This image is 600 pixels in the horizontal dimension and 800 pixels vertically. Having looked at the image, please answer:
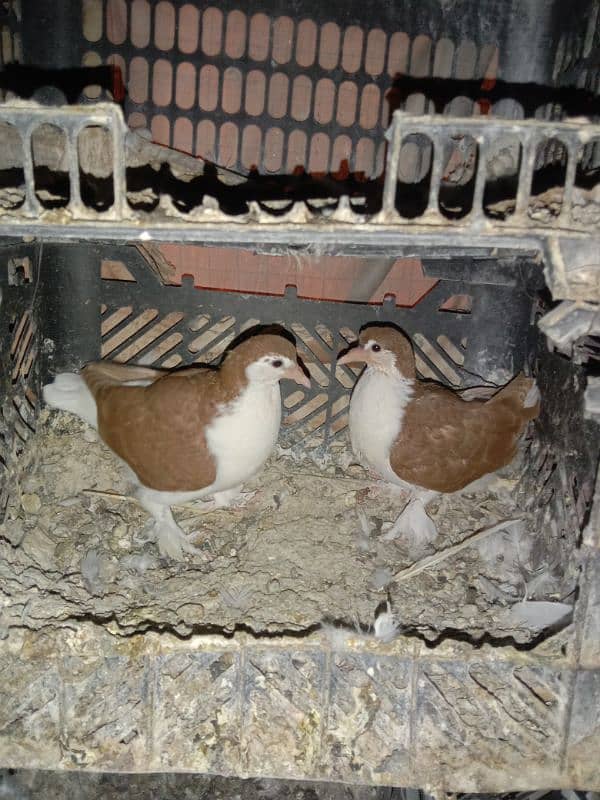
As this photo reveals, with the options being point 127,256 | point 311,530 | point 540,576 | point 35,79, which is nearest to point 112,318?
point 127,256

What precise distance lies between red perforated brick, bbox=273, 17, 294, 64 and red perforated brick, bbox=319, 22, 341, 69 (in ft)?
0.30

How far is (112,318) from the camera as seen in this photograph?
75.3 inches

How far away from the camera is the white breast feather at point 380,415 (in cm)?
171

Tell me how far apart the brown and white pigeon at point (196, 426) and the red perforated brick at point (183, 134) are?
2.21 feet

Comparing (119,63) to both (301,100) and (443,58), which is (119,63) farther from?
(443,58)

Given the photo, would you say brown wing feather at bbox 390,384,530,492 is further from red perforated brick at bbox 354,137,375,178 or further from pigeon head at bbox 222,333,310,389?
red perforated brick at bbox 354,137,375,178

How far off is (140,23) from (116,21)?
0.23ft

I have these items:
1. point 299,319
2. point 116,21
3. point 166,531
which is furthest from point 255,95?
point 166,531

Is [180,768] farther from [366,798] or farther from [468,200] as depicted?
[468,200]

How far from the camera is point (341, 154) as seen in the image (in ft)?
6.30

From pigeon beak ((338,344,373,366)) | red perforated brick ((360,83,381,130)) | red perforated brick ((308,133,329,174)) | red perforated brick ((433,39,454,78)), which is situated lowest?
pigeon beak ((338,344,373,366))

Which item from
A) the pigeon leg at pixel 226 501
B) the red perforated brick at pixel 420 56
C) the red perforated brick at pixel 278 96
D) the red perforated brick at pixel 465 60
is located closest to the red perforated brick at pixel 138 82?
the red perforated brick at pixel 278 96

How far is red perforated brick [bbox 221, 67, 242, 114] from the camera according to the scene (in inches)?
72.9

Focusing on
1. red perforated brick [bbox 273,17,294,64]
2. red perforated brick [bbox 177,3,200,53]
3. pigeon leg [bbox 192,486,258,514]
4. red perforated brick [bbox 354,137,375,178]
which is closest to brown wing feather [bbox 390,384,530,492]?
pigeon leg [bbox 192,486,258,514]
